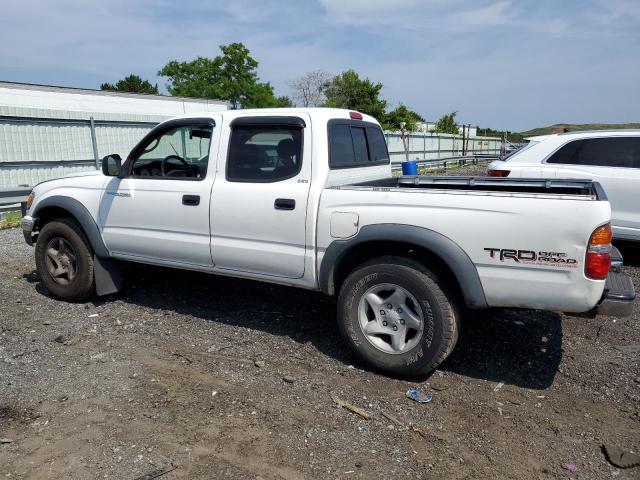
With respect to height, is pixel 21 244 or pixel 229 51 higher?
pixel 229 51

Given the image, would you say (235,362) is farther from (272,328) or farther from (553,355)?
(553,355)

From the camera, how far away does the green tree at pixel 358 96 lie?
45.5m

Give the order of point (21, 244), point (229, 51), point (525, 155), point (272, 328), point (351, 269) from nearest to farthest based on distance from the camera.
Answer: point (351, 269) → point (272, 328) → point (525, 155) → point (21, 244) → point (229, 51)

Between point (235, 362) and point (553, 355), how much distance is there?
2.51 m

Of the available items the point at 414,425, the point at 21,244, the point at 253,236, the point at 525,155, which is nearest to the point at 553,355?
the point at 414,425

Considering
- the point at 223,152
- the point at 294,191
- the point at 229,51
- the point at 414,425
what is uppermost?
the point at 229,51

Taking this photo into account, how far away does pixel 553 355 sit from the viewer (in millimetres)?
4246

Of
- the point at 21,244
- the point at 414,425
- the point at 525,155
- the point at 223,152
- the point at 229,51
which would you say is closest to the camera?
the point at 414,425

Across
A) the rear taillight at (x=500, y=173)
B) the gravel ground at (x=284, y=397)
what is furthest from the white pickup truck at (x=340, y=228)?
the rear taillight at (x=500, y=173)

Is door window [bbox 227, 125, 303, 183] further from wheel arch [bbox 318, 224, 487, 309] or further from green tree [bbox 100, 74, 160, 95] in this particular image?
green tree [bbox 100, 74, 160, 95]

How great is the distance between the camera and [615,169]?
661 cm

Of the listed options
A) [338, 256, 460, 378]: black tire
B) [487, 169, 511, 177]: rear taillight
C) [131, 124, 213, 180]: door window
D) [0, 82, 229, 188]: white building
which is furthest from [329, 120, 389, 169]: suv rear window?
[0, 82, 229, 188]: white building

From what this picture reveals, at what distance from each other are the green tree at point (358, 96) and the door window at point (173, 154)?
41443 mm

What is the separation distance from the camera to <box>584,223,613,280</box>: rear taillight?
3.14 metres
